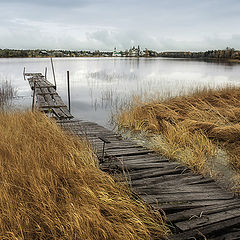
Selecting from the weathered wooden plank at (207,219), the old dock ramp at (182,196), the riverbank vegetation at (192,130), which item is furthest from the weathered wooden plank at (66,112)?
the weathered wooden plank at (207,219)

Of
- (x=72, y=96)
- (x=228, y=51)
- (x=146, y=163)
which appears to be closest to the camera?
(x=146, y=163)

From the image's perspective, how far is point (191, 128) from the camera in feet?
26.5

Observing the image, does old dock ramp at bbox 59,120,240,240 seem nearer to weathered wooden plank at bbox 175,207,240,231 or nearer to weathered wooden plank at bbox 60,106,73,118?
weathered wooden plank at bbox 175,207,240,231

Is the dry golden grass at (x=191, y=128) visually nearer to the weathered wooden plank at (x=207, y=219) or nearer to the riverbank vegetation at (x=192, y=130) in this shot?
the riverbank vegetation at (x=192, y=130)

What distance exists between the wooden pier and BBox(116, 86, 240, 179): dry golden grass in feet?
2.10

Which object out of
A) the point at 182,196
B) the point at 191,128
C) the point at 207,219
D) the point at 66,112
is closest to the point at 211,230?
the point at 207,219

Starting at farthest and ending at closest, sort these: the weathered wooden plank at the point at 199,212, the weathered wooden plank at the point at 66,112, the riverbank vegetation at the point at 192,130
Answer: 1. the weathered wooden plank at the point at 66,112
2. the riverbank vegetation at the point at 192,130
3. the weathered wooden plank at the point at 199,212

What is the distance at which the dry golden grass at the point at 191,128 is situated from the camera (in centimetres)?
600

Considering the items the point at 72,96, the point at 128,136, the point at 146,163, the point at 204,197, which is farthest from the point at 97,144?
the point at 72,96

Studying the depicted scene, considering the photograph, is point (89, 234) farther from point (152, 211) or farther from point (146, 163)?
point (146, 163)

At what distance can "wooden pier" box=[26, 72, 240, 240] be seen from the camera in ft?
9.87

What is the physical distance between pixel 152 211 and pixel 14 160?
262 cm

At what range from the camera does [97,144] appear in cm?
644

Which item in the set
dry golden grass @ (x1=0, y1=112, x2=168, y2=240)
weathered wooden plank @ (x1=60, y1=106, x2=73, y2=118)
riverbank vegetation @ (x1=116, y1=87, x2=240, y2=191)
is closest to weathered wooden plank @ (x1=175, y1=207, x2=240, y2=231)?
dry golden grass @ (x1=0, y1=112, x2=168, y2=240)
